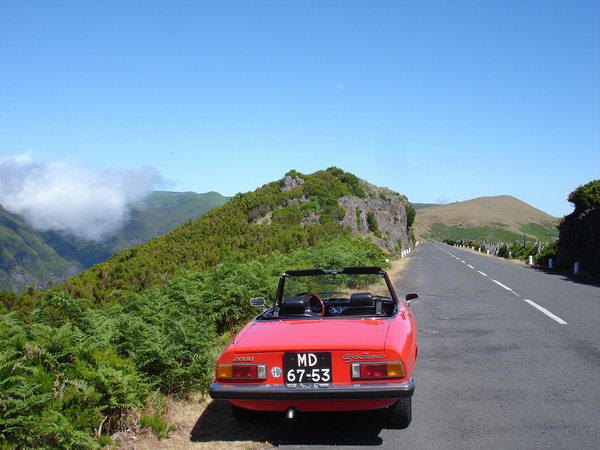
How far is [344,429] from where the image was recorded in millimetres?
4785

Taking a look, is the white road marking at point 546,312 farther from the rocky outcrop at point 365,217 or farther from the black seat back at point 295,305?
the rocky outcrop at point 365,217

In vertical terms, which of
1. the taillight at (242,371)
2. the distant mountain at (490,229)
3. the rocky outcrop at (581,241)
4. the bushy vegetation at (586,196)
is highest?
the distant mountain at (490,229)

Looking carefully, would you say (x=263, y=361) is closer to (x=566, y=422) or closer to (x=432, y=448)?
(x=432, y=448)

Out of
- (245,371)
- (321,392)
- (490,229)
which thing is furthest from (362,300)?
(490,229)

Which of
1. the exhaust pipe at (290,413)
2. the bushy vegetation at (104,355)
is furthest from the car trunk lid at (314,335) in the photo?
the bushy vegetation at (104,355)

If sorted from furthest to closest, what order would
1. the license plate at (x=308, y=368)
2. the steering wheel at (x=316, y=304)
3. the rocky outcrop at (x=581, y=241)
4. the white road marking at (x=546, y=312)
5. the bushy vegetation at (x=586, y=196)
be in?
the bushy vegetation at (x=586, y=196), the rocky outcrop at (x=581, y=241), the white road marking at (x=546, y=312), the steering wheel at (x=316, y=304), the license plate at (x=308, y=368)

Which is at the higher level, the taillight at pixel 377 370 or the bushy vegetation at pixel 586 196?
the bushy vegetation at pixel 586 196

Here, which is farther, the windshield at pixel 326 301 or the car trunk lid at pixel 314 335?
the windshield at pixel 326 301

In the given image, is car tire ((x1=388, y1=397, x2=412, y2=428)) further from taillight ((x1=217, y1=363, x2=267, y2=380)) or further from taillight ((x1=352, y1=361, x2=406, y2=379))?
taillight ((x1=217, y1=363, x2=267, y2=380))

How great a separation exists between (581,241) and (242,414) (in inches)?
1130

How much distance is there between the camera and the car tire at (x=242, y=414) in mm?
4863

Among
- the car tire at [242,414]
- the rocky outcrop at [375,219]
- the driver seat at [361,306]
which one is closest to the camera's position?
the car tire at [242,414]

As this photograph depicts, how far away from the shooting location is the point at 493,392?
5.77m

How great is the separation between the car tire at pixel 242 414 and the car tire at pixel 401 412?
4.27 ft
